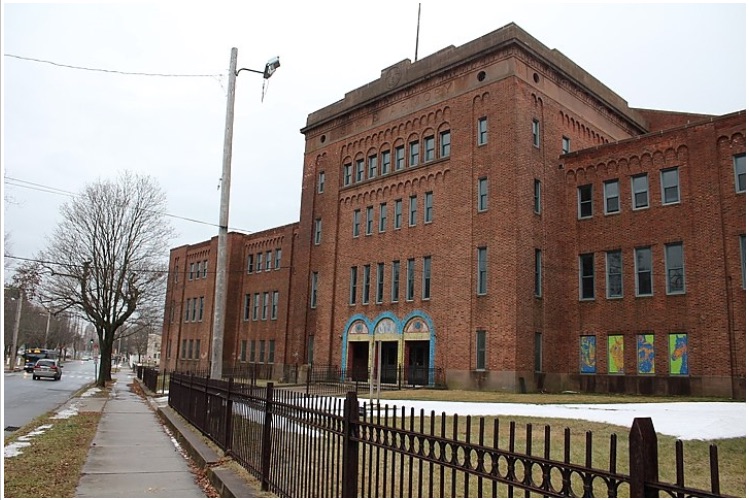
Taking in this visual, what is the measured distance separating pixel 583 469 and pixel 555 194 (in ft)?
96.5

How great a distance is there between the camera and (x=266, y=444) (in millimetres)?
7703

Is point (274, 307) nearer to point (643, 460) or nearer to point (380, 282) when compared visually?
point (380, 282)

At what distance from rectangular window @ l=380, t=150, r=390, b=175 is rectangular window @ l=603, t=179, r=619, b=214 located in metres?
12.4

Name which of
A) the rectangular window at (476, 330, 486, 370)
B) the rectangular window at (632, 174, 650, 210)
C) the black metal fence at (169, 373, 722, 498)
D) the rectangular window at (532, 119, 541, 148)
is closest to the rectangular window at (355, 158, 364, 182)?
the rectangular window at (532, 119, 541, 148)

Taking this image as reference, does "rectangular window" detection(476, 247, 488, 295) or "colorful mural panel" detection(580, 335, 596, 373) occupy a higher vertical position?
"rectangular window" detection(476, 247, 488, 295)

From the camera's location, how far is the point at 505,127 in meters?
29.9

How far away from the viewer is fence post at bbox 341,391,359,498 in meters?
5.27

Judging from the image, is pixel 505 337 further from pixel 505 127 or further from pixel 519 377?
pixel 505 127

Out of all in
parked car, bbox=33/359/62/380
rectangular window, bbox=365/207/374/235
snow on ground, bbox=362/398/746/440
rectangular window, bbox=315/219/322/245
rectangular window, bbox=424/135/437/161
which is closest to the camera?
snow on ground, bbox=362/398/746/440

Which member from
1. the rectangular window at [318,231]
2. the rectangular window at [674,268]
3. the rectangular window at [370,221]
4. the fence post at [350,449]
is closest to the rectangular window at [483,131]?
the rectangular window at [370,221]

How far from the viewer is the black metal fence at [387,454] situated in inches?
112

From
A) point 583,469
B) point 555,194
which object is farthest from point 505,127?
point 583,469

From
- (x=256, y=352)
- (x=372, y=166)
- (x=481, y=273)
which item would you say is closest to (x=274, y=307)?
(x=256, y=352)

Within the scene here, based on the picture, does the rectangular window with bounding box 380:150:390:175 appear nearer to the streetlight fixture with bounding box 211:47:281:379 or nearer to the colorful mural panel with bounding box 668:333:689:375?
the colorful mural panel with bounding box 668:333:689:375
